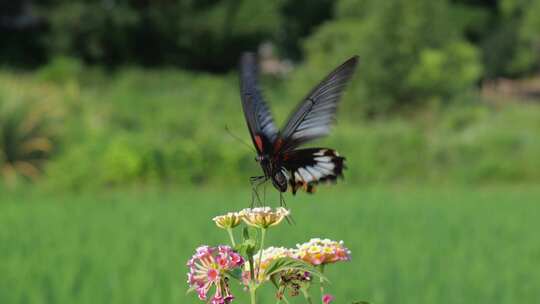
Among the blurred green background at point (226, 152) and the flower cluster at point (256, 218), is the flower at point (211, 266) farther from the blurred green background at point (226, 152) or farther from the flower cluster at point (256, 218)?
the blurred green background at point (226, 152)

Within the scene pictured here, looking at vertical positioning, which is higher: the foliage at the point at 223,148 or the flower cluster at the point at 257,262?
the foliage at the point at 223,148

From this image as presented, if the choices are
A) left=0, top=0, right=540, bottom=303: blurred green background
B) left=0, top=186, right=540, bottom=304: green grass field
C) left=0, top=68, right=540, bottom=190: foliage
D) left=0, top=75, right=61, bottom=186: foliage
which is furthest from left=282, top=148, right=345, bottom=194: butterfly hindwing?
left=0, top=75, right=61, bottom=186: foliage

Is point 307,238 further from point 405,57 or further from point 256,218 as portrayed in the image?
point 405,57

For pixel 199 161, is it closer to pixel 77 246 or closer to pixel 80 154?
pixel 80 154

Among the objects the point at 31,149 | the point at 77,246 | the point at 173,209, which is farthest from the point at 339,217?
the point at 31,149

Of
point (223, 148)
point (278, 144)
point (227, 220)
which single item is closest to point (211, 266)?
point (227, 220)

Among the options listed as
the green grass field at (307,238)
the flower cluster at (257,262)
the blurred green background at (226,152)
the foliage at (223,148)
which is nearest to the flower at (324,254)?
the flower cluster at (257,262)
